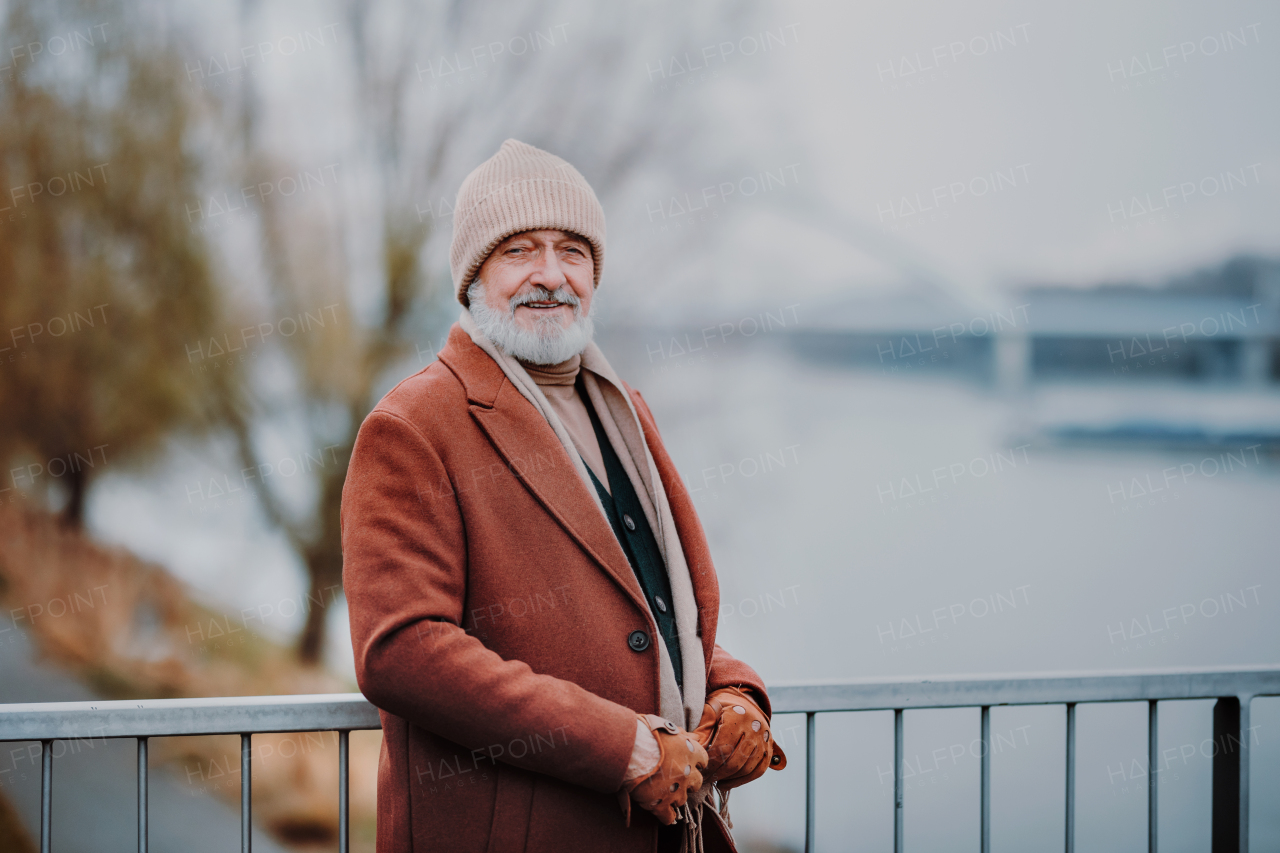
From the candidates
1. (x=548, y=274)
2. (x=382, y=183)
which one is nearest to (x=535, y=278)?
(x=548, y=274)

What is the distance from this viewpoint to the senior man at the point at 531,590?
1.21 meters

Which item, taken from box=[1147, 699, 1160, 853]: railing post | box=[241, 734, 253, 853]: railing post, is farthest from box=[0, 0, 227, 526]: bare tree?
box=[1147, 699, 1160, 853]: railing post

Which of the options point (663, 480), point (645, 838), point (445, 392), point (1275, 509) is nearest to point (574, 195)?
point (445, 392)

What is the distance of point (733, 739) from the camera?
4.59ft

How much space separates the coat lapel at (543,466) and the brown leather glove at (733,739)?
216mm

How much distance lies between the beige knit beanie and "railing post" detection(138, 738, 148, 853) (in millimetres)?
927

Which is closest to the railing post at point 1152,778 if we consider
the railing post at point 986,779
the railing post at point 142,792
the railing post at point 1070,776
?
the railing post at point 1070,776

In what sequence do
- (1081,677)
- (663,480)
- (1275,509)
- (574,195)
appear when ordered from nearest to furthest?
(574,195), (663,480), (1081,677), (1275,509)

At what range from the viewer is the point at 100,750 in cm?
483

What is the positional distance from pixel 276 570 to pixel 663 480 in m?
3.94

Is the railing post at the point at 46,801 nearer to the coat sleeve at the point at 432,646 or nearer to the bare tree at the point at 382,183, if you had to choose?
the coat sleeve at the point at 432,646

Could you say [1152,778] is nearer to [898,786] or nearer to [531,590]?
[898,786]

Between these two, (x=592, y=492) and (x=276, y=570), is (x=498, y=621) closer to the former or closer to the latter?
(x=592, y=492)

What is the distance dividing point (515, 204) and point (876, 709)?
1.09 m
